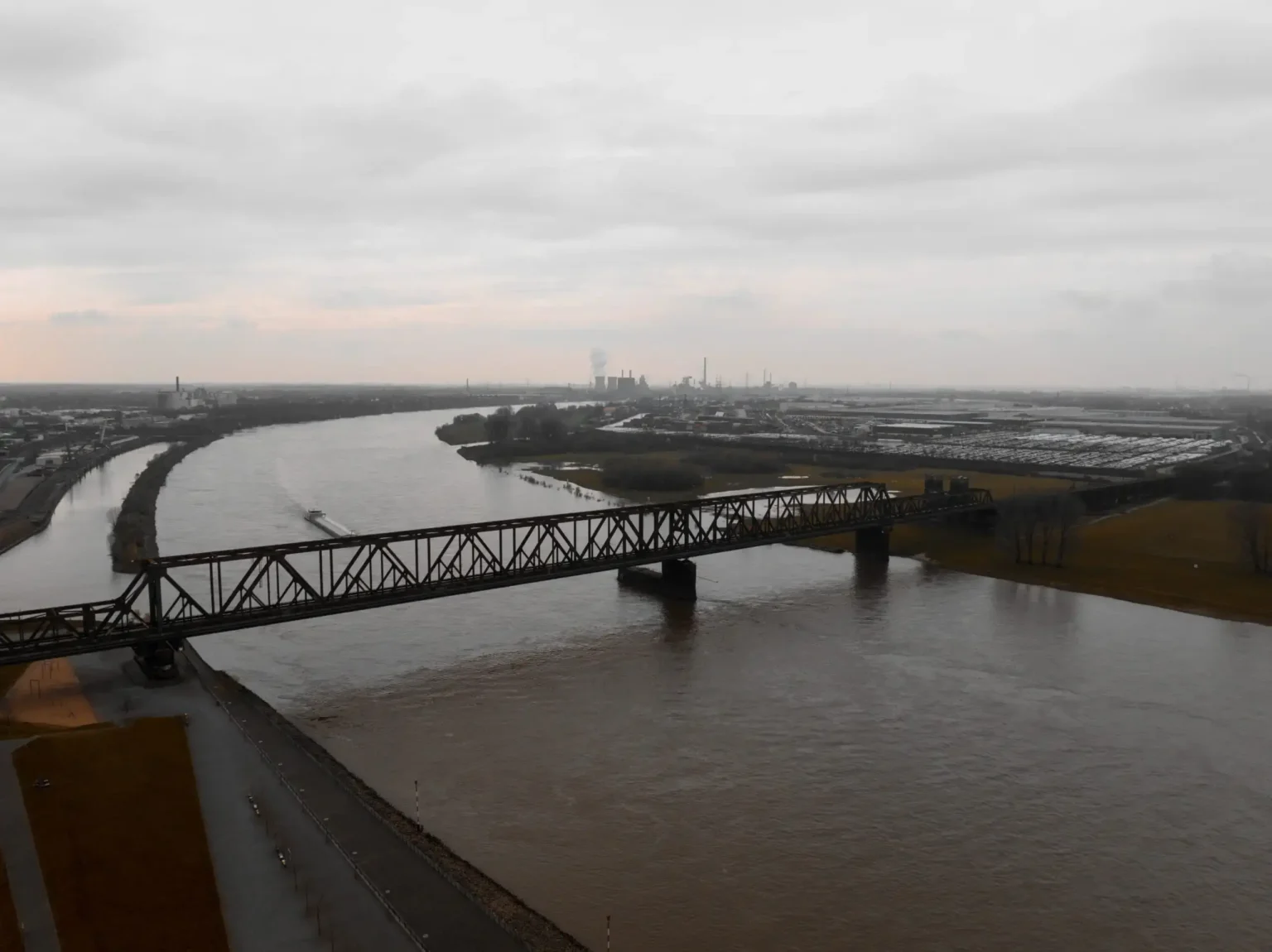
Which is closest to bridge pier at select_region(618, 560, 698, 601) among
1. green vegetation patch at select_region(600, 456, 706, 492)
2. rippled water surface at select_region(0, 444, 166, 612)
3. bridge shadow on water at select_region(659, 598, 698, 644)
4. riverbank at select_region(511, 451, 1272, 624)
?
bridge shadow on water at select_region(659, 598, 698, 644)

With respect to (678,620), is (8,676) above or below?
above

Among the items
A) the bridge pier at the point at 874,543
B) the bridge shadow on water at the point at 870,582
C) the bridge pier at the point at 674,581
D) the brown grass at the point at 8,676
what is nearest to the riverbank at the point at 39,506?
the brown grass at the point at 8,676

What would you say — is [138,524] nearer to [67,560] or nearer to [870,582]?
[67,560]

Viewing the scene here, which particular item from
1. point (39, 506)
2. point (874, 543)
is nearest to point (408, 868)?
point (874, 543)

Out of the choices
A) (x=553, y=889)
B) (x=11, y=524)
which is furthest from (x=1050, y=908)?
(x=11, y=524)

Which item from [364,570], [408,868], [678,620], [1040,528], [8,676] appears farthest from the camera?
[1040,528]

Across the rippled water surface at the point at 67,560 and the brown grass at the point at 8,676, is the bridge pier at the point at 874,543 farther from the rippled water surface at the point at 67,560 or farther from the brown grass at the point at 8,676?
the brown grass at the point at 8,676

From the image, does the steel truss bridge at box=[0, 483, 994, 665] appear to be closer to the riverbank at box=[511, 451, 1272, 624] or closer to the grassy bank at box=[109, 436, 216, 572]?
the riverbank at box=[511, 451, 1272, 624]
